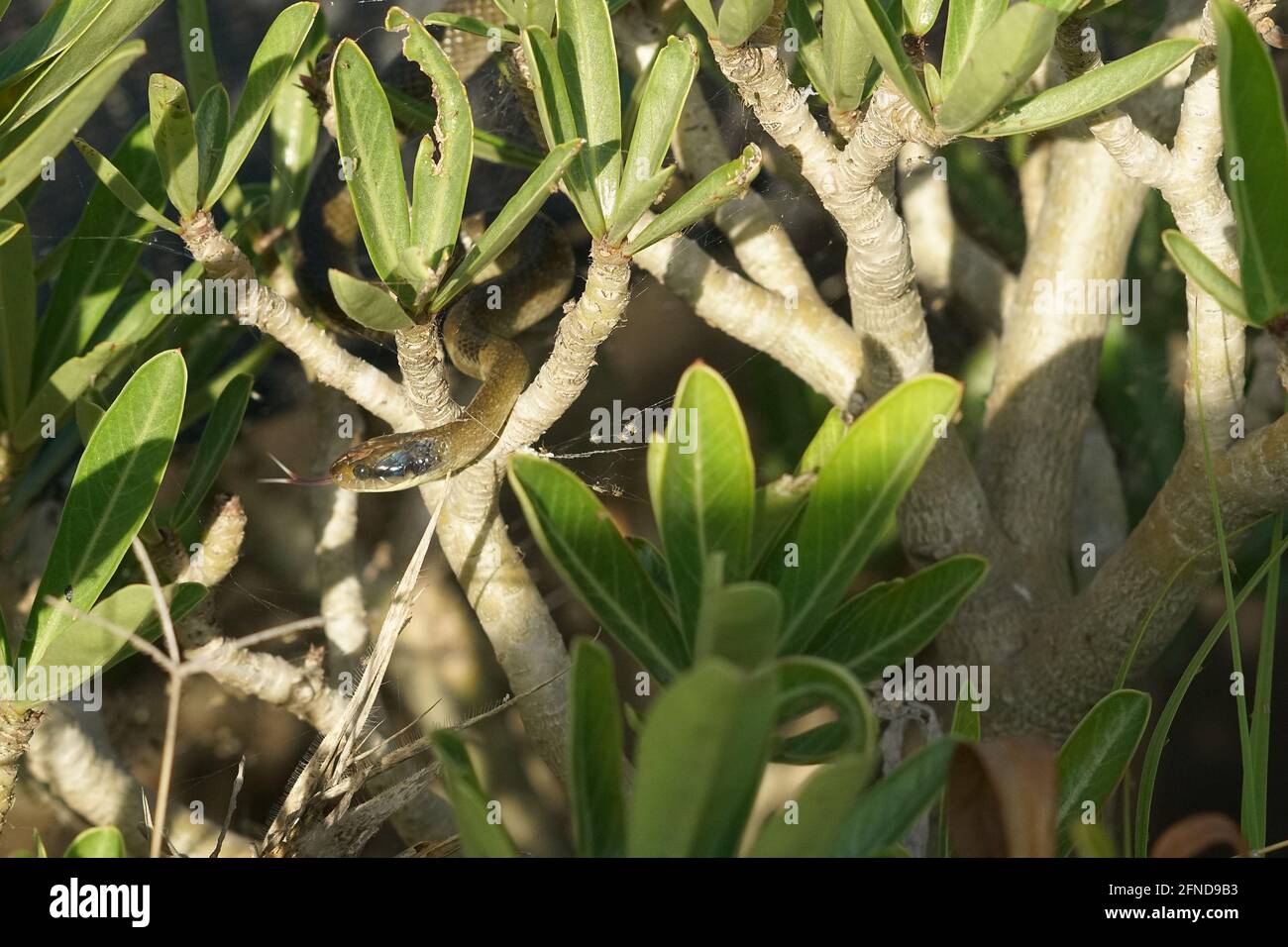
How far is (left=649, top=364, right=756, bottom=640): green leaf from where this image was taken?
659 millimetres

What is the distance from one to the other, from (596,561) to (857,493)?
0.58 feet

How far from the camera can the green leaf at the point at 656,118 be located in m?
0.76

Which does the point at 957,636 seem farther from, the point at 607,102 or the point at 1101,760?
the point at 607,102

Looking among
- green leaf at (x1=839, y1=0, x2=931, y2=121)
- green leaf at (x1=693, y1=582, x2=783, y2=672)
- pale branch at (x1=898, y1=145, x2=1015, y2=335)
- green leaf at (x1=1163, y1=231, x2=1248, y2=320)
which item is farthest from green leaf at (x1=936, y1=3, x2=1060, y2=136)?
pale branch at (x1=898, y1=145, x2=1015, y2=335)

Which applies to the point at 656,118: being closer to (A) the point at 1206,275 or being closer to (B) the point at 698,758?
(A) the point at 1206,275

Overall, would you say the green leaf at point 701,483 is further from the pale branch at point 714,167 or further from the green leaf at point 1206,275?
the pale branch at point 714,167

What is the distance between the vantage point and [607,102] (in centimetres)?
81

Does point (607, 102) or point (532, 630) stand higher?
point (607, 102)

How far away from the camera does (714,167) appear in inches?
48.0

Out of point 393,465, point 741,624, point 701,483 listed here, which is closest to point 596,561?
point 701,483

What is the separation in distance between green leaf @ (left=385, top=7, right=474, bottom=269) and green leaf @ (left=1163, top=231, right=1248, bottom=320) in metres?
0.48
